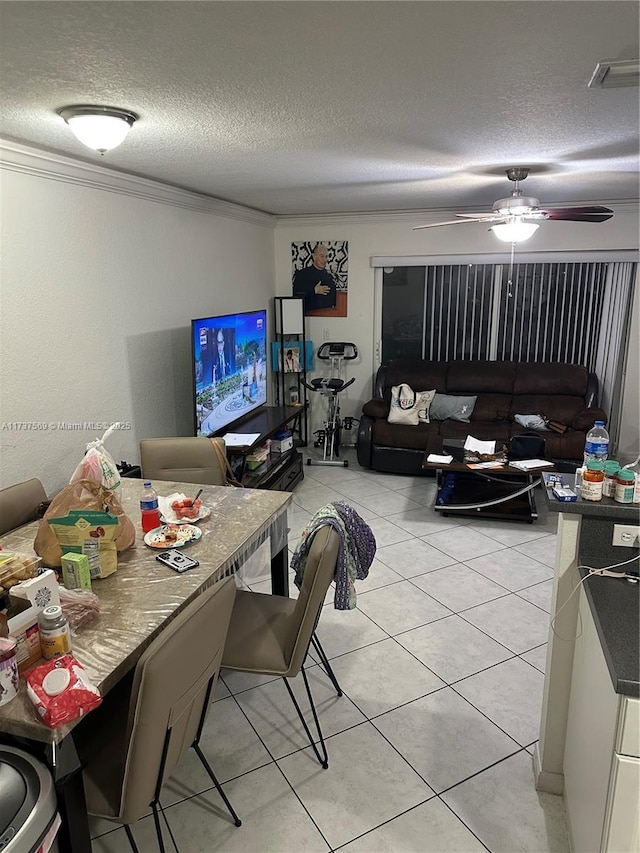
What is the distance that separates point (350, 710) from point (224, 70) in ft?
8.09

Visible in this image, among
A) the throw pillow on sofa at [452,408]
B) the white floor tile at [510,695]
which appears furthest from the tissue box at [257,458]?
the white floor tile at [510,695]

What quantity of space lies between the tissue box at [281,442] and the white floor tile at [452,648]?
220cm

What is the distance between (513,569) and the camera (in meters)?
3.66

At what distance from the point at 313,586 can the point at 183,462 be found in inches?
58.9

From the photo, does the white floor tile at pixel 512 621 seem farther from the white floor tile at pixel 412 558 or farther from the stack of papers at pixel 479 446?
the stack of papers at pixel 479 446

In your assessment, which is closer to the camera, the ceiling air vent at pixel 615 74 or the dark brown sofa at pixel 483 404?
the ceiling air vent at pixel 615 74

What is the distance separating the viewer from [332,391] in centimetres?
571

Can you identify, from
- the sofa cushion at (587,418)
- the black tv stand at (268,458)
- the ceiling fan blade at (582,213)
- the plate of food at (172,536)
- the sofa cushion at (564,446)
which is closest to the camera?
the plate of food at (172,536)

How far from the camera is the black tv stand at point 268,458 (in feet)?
13.6

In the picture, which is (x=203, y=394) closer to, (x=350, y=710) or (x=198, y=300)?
(x=198, y=300)

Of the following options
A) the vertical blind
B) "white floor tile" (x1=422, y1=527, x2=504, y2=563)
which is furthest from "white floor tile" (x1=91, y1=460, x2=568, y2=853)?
the vertical blind

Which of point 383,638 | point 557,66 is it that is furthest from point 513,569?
point 557,66

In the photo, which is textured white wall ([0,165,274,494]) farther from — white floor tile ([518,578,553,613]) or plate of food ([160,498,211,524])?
white floor tile ([518,578,553,613])

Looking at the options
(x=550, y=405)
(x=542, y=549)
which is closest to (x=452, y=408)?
(x=550, y=405)
